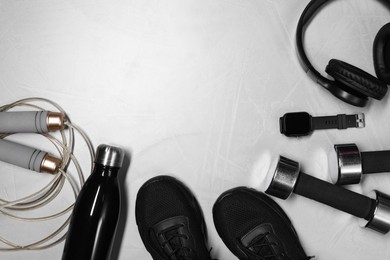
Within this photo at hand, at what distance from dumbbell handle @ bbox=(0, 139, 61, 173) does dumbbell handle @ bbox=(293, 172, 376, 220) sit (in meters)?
0.65

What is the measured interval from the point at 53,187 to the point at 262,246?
0.61 meters

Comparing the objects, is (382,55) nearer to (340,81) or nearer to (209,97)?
(340,81)

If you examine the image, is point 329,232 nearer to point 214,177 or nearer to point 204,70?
point 214,177

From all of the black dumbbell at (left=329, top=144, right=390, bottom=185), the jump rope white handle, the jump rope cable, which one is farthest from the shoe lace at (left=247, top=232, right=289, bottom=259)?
the jump rope white handle

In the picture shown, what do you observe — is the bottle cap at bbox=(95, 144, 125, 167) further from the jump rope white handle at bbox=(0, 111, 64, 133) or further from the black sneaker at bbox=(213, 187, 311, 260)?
the black sneaker at bbox=(213, 187, 311, 260)

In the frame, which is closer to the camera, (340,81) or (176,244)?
(340,81)

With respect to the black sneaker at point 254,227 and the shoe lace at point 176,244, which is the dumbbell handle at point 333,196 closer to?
the black sneaker at point 254,227

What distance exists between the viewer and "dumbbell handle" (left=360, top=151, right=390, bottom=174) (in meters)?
Answer: 1.05

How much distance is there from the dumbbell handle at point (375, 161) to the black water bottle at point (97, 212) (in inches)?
25.0

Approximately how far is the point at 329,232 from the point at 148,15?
799 millimetres

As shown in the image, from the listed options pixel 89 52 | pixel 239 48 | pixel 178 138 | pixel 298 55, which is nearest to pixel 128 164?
pixel 178 138

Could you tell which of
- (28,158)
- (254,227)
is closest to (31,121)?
(28,158)

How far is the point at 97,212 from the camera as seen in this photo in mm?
1027

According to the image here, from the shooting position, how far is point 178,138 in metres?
1.14
